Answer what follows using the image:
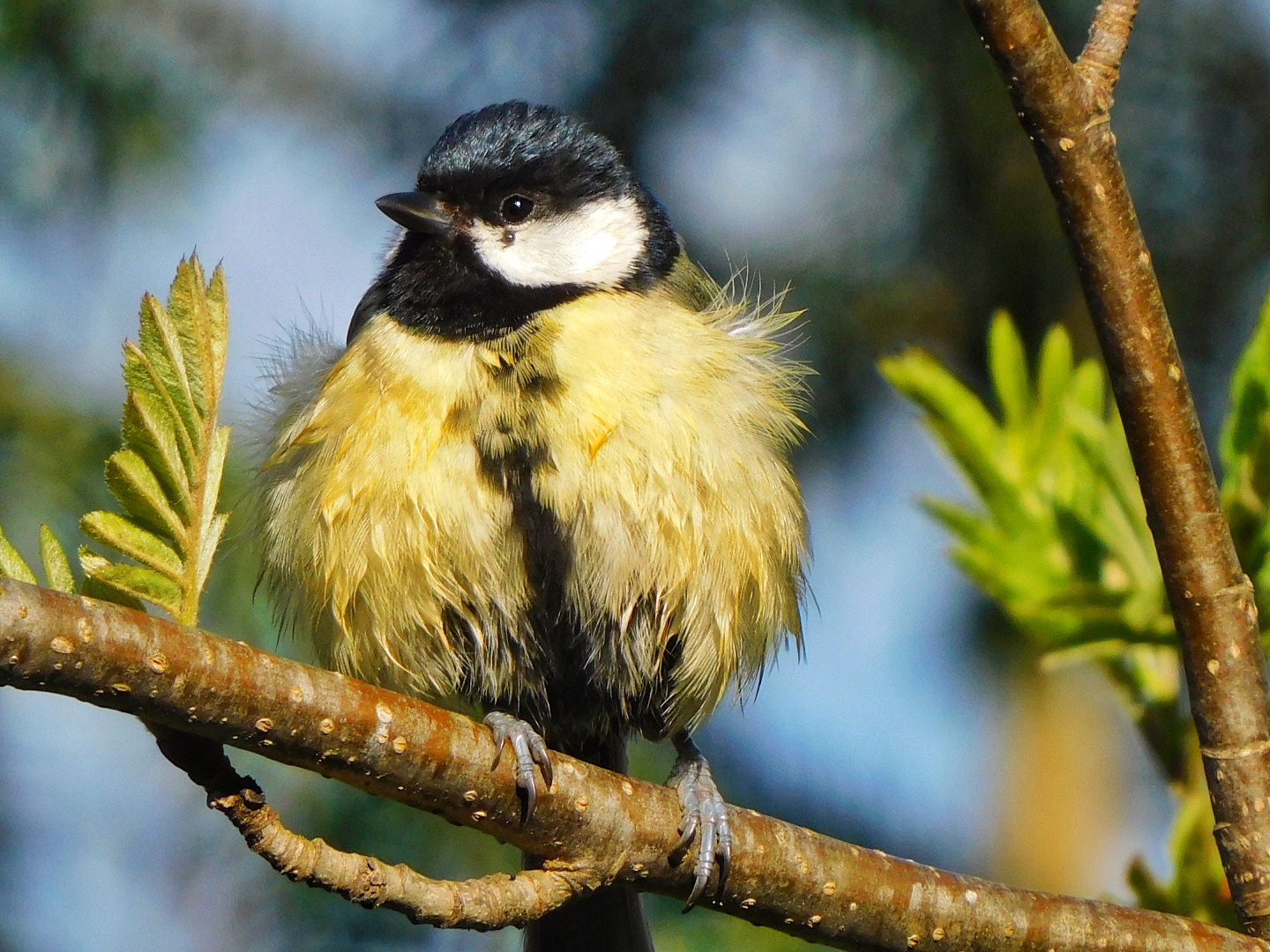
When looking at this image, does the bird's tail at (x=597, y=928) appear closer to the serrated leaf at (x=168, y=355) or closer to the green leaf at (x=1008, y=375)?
the green leaf at (x=1008, y=375)

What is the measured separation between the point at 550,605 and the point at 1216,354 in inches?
52.8

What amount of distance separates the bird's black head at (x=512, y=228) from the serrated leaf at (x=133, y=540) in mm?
915

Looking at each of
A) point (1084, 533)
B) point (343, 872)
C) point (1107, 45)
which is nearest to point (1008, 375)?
point (1084, 533)

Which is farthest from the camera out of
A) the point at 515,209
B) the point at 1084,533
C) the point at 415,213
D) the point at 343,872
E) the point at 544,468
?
the point at 515,209

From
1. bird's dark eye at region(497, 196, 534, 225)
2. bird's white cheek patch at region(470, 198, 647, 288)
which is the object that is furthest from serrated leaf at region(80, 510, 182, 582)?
bird's dark eye at region(497, 196, 534, 225)

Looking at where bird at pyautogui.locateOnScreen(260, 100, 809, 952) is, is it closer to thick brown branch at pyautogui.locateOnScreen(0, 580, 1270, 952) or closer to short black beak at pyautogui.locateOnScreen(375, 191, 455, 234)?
short black beak at pyautogui.locateOnScreen(375, 191, 455, 234)

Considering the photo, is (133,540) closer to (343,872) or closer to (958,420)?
(343,872)

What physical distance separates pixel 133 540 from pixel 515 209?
48.4 inches

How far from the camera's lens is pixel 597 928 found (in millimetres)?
2100

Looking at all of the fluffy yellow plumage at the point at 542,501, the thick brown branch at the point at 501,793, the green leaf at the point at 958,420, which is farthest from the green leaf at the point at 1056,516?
the fluffy yellow plumage at the point at 542,501

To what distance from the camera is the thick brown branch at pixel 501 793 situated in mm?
1023

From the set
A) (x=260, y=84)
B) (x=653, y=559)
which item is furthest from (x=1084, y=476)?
(x=260, y=84)

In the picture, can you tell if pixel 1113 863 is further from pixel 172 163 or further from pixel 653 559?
pixel 172 163

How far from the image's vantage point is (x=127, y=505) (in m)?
1.03
